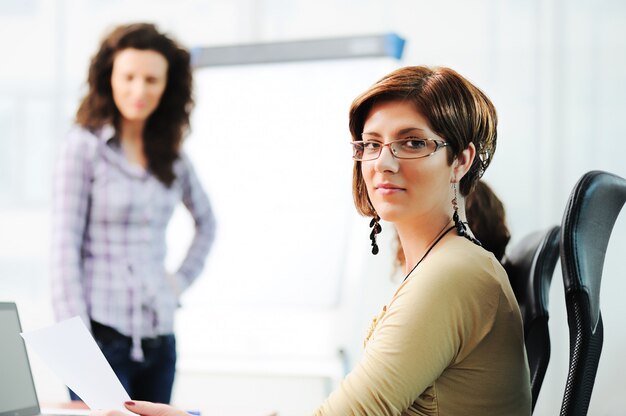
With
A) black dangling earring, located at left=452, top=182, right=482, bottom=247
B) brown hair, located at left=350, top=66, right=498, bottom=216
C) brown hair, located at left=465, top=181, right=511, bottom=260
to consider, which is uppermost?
brown hair, located at left=350, top=66, right=498, bottom=216

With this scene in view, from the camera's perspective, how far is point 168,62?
2535mm

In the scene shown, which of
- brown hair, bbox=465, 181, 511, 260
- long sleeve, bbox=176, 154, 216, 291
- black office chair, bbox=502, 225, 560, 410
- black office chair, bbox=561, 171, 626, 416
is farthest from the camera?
long sleeve, bbox=176, 154, 216, 291

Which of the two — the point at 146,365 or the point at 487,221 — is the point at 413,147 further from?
the point at 146,365

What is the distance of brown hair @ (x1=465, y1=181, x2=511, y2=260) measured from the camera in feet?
6.39

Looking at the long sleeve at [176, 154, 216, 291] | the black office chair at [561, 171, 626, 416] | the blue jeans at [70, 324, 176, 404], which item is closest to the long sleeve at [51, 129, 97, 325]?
the blue jeans at [70, 324, 176, 404]

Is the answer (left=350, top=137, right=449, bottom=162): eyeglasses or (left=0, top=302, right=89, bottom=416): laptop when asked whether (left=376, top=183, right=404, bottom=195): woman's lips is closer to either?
A: (left=350, top=137, right=449, bottom=162): eyeglasses

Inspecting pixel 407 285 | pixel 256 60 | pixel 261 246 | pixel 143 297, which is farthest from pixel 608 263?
pixel 407 285

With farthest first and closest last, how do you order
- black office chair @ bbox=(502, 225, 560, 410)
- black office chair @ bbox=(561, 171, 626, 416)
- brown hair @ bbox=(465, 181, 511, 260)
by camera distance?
brown hair @ bbox=(465, 181, 511, 260) < black office chair @ bbox=(502, 225, 560, 410) < black office chair @ bbox=(561, 171, 626, 416)

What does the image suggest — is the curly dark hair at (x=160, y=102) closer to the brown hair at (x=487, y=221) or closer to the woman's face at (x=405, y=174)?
the brown hair at (x=487, y=221)

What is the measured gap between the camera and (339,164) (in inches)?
118

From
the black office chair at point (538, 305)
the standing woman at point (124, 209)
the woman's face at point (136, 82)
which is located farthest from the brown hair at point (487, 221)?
the woman's face at point (136, 82)

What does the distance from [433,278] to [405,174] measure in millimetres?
207

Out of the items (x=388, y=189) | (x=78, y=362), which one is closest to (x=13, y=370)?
(x=78, y=362)

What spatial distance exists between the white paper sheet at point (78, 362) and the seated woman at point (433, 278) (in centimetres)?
5
